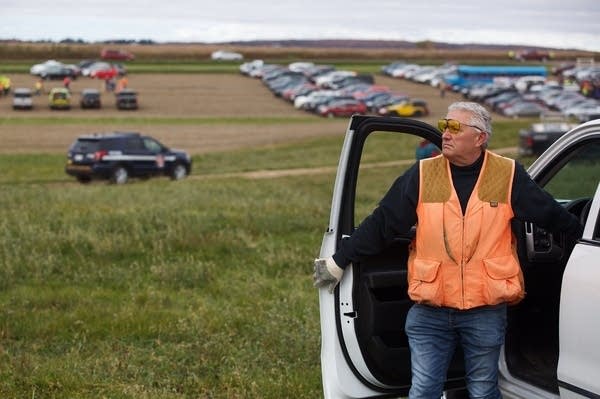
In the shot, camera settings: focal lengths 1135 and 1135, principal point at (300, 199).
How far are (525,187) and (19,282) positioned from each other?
7.43 m

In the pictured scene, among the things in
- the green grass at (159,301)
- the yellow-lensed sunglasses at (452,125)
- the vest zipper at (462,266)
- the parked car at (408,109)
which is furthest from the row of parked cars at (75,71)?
the vest zipper at (462,266)

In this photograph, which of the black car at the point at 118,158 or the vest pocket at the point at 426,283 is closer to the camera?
the vest pocket at the point at 426,283

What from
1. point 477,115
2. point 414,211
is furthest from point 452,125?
point 414,211

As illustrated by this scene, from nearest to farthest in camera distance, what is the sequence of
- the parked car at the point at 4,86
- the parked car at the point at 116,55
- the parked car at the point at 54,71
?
the parked car at the point at 4,86 < the parked car at the point at 54,71 < the parked car at the point at 116,55

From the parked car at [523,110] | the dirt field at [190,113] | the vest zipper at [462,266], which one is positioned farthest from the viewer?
the parked car at [523,110]

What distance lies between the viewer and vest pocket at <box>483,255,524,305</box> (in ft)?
16.9

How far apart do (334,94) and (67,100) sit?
20.5 m

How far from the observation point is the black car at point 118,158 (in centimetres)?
3622

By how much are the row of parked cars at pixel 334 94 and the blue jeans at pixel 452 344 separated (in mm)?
63375

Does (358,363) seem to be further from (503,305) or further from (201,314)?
(201,314)

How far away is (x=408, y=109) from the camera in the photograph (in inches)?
3071

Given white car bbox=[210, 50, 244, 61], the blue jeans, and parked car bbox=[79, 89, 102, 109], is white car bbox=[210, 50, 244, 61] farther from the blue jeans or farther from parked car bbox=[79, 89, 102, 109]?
the blue jeans

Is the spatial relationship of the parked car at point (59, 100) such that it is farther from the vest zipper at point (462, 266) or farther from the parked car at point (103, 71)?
the vest zipper at point (462, 266)

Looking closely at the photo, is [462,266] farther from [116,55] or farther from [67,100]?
[116,55]
